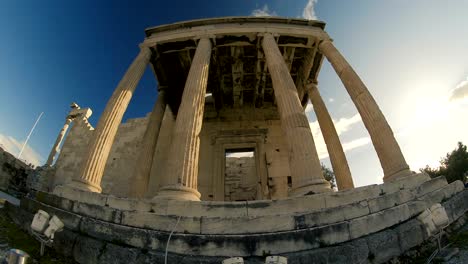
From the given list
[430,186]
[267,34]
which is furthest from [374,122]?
[267,34]

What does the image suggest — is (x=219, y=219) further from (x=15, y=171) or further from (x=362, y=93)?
(x=15, y=171)

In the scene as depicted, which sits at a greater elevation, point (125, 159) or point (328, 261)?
point (125, 159)

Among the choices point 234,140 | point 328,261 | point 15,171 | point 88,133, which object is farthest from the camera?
point 88,133

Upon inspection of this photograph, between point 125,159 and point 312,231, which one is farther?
point 125,159

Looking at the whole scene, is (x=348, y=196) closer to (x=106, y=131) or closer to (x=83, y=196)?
(x=83, y=196)

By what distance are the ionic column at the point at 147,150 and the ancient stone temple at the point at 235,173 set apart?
0.18 feet

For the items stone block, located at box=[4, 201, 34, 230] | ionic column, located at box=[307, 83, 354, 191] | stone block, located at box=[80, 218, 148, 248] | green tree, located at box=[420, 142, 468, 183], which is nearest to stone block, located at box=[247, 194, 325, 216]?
stone block, located at box=[80, 218, 148, 248]

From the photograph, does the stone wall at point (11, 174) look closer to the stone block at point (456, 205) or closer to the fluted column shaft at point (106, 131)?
the fluted column shaft at point (106, 131)

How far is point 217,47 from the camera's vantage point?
1384cm

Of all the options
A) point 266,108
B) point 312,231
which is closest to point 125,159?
point 266,108

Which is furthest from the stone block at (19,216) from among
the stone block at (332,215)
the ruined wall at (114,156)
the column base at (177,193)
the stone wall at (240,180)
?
the ruined wall at (114,156)

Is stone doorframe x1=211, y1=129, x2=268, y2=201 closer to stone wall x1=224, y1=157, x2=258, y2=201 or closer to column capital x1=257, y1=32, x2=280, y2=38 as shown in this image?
stone wall x1=224, y1=157, x2=258, y2=201

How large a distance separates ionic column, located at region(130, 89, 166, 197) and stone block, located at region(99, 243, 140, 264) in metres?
7.69

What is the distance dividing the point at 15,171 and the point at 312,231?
42.9 feet
